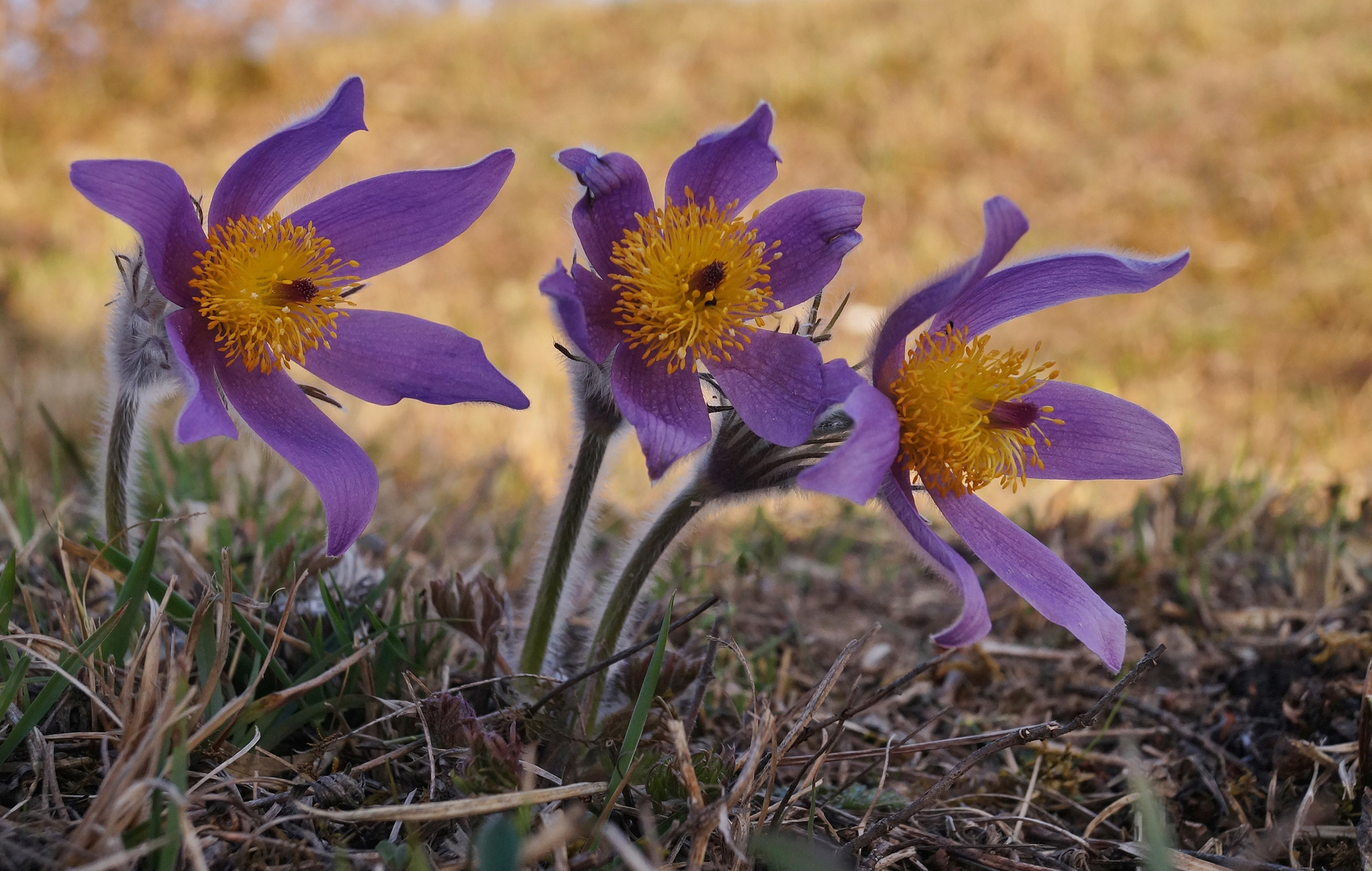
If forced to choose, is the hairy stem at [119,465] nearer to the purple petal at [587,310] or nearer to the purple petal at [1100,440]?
the purple petal at [587,310]

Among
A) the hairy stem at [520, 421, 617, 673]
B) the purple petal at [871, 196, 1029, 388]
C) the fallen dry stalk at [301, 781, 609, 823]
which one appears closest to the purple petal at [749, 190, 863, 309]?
the purple petal at [871, 196, 1029, 388]

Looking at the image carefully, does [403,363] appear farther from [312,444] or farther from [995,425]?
[995,425]

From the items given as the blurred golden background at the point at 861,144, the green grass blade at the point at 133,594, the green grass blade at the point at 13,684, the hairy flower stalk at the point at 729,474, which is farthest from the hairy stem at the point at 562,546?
the blurred golden background at the point at 861,144

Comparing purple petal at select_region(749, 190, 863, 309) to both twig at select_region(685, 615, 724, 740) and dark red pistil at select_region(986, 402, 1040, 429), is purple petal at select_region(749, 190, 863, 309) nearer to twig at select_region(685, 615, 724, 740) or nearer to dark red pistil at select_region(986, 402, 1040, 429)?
dark red pistil at select_region(986, 402, 1040, 429)

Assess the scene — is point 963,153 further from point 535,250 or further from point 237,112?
point 237,112

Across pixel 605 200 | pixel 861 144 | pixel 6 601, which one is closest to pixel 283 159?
pixel 605 200

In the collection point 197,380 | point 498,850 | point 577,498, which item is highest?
point 197,380

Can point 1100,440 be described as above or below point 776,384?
below

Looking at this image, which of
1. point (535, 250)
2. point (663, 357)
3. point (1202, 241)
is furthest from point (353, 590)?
point (1202, 241)
